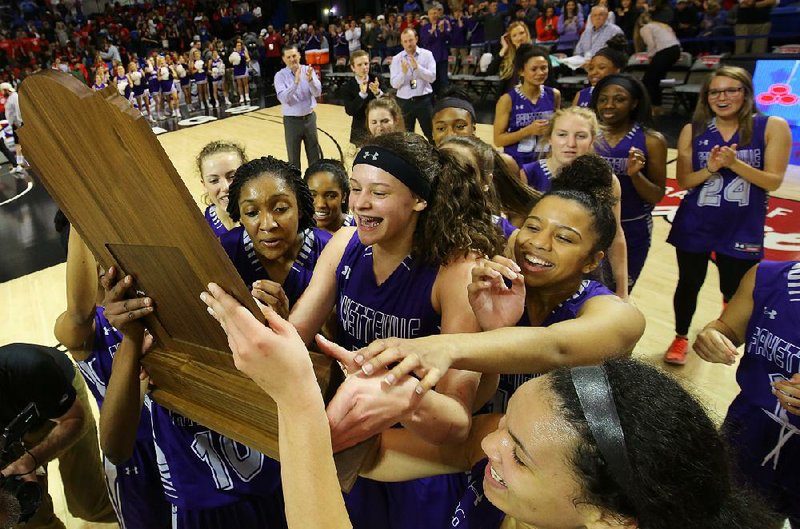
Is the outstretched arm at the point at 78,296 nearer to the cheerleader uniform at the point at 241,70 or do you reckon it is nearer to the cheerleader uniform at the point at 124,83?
the cheerleader uniform at the point at 124,83

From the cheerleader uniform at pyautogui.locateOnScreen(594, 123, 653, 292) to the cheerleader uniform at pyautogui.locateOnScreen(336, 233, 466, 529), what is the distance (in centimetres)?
196

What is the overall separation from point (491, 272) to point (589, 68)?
333 centimetres

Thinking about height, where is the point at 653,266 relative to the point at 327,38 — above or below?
below

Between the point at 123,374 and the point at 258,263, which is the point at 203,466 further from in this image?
the point at 258,263

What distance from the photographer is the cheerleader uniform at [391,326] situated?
1409 millimetres

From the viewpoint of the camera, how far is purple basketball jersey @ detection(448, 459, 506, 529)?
4.30 feet

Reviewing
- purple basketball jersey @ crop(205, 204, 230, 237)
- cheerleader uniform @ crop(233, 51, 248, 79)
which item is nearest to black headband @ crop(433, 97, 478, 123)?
purple basketball jersey @ crop(205, 204, 230, 237)

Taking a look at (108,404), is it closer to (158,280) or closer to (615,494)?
(158,280)

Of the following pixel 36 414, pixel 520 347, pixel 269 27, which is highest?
pixel 269 27

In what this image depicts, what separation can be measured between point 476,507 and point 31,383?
4.76ft

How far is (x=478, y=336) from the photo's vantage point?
117 centimetres

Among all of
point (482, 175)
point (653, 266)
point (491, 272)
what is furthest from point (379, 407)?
point (653, 266)

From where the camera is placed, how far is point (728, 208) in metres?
2.93

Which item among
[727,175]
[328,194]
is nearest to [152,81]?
[328,194]
